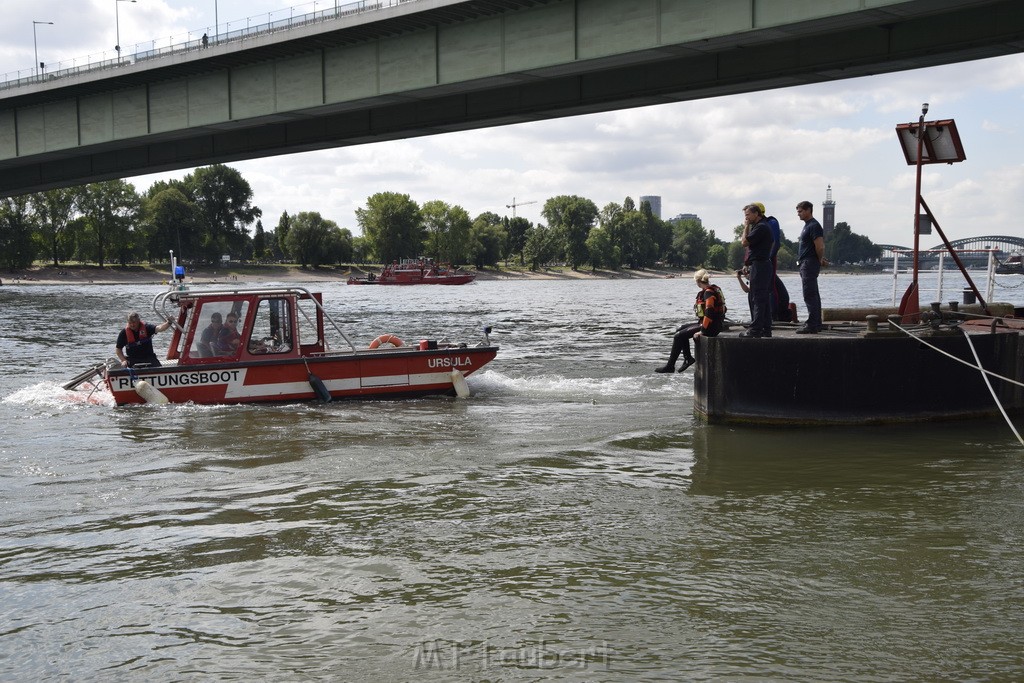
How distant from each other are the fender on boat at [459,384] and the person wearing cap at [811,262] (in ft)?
20.7

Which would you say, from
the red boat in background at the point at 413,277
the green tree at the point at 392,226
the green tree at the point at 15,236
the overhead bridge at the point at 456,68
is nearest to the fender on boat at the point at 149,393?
the overhead bridge at the point at 456,68

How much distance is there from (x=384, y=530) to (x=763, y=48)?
21569 millimetres

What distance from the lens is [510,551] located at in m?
8.41

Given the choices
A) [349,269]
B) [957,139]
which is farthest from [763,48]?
[349,269]

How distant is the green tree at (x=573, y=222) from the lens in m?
166

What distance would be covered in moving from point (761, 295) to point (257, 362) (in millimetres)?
8602

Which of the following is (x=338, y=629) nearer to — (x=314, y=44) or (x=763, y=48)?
(x=763, y=48)

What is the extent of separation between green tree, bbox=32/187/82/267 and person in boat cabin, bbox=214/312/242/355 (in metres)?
107

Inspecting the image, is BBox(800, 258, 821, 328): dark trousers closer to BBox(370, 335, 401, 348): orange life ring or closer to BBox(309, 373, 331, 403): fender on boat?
BBox(370, 335, 401, 348): orange life ring

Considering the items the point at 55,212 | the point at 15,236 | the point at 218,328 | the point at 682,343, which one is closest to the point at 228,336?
the point at 218,328

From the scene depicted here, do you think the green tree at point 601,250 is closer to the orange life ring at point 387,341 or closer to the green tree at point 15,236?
the green tree at point 15,236

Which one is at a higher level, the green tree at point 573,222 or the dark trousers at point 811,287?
the green tree at point 573,222

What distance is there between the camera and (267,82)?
34.8 meters

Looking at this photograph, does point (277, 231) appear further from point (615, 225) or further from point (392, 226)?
point (615, 225)
